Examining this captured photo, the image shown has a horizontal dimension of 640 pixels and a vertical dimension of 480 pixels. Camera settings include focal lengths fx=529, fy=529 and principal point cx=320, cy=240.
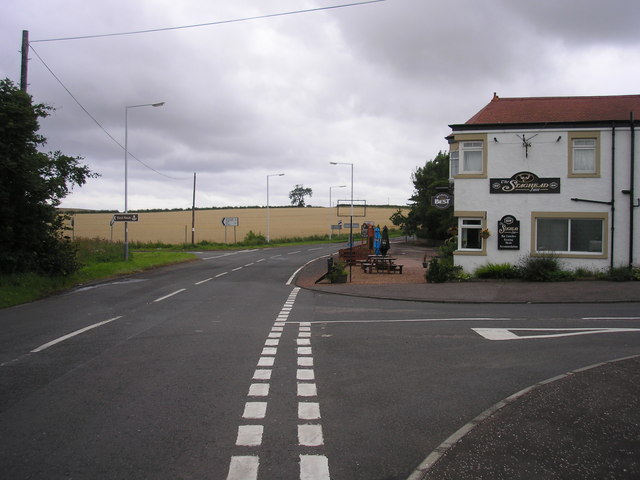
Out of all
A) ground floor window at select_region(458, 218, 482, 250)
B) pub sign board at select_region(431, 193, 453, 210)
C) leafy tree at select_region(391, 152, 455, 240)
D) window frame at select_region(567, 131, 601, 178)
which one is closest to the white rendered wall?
window frame at select_region(567, 131, 601, 178)

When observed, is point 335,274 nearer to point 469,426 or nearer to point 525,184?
point 525,184

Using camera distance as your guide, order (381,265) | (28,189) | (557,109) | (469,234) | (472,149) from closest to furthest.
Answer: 1. (28,189)
2. (472,149)
3. (469,234)
4. (557,109)
5. (381,265)

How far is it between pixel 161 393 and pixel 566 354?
6.09 m

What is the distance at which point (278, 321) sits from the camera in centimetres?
1208

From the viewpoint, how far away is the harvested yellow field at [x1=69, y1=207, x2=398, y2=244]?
70938 mm

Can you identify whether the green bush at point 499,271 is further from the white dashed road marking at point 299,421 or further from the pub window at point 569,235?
the white dashed road marking at point 299,421

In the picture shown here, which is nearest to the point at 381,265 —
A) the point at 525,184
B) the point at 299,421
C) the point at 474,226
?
the point at 474,226

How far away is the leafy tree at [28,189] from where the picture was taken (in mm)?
17234

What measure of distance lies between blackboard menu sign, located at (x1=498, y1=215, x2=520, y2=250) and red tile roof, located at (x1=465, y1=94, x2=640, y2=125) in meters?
3.89

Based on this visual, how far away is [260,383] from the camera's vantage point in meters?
6.60

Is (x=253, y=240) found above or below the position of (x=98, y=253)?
above

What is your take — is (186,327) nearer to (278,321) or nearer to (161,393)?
(278,321)

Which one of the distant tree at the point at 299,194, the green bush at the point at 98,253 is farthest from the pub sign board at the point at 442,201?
the distant tree at the point at 299,194

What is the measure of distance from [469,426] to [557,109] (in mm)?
20493
